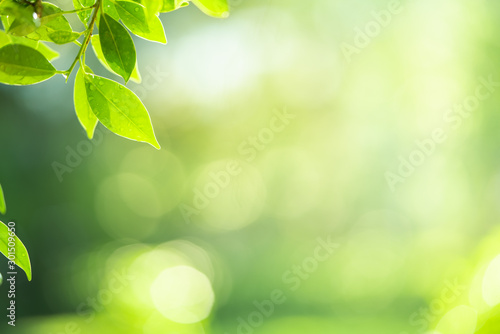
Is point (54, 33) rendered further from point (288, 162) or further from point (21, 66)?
point (288, 162)

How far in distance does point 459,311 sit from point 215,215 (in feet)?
7.00

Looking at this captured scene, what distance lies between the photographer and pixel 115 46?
9.2 inches

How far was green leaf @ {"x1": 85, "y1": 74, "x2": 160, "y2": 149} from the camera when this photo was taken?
0.76ft

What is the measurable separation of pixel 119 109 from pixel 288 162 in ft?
10.5

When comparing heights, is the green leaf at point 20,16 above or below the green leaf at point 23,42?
above

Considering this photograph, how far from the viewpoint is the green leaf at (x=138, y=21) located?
238mm

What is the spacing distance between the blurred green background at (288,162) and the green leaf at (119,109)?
269 centimetres

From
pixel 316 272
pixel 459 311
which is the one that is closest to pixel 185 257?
pixel 316 272

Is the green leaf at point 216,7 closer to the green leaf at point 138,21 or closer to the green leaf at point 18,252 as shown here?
the green leaf at point 138,21

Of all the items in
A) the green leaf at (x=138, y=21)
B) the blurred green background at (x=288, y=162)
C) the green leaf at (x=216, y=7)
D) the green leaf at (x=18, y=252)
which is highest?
the green leaf at (x=216, y=7)

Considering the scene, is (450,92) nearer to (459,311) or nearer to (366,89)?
(366,89)

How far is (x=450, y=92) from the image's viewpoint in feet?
10.7

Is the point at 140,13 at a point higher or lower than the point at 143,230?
higher

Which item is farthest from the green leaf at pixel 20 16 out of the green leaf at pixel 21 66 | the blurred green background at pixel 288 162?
the blurred green background at pixel 288 162
